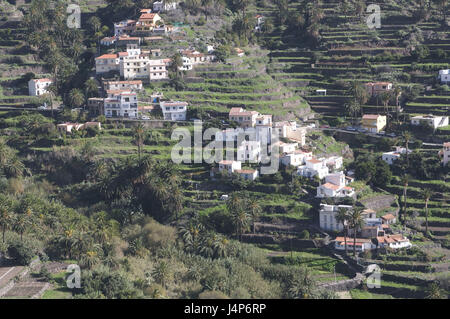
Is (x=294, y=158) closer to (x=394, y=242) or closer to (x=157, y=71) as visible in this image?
(x=394, y=242)

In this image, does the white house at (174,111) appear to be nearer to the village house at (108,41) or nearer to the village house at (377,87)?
the village house at (108,41)

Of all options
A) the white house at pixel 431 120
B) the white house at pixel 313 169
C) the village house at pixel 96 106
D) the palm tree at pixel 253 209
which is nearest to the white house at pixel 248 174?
the white house at pixel 313 169

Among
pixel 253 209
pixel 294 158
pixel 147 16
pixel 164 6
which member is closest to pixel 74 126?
pixel 147 16

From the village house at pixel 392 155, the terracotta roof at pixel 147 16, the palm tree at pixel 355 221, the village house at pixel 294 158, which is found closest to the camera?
the palm tree at pixel 355 221

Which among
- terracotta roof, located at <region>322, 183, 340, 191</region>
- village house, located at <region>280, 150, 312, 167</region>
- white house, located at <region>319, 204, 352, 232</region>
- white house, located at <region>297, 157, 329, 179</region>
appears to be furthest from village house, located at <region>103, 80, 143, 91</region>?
white house, located at <region>319, 204, 352, 232</region>

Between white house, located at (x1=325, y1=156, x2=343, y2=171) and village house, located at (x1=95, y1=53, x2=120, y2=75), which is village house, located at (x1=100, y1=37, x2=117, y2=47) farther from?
white house, located at (x1=325, y1=156, x2=343, y2=171)

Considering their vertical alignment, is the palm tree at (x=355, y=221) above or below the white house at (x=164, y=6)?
below
